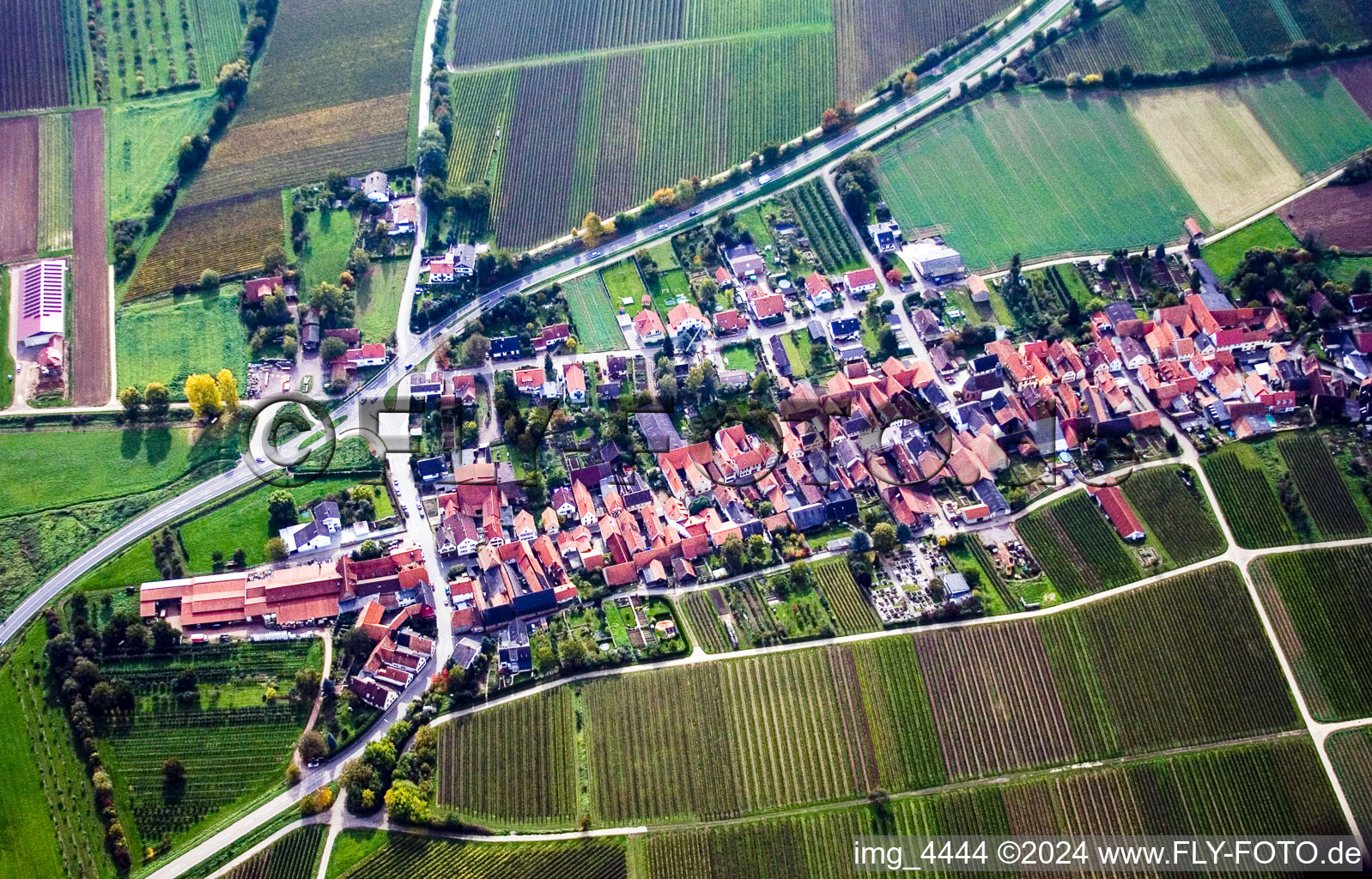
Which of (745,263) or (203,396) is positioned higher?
(745,263)

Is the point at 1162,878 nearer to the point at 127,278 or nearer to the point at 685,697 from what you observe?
the point at 685,697

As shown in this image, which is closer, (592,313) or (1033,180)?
(592,313)

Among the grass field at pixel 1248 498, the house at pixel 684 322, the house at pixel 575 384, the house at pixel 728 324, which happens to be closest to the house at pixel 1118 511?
the grass field at pixel 1248 498

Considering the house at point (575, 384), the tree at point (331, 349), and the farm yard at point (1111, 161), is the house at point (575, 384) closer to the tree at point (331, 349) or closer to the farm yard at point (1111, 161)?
the tree at point (331, 349)

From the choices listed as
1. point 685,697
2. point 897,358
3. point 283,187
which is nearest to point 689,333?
point 897,358

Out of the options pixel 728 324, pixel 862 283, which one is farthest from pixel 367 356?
pixel 862 283

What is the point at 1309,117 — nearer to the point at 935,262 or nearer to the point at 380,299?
the point at 935,262
